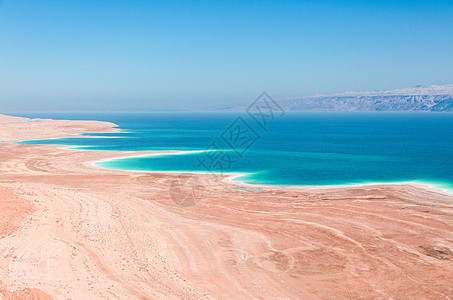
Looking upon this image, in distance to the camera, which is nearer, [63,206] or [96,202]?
[63,206]

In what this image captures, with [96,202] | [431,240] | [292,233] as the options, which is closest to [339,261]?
[292,233]

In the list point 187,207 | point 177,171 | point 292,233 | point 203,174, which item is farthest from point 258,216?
point 177,171

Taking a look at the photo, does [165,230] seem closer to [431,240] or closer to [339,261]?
[339,261]

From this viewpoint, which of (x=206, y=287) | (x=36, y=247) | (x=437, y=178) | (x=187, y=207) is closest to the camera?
(x=206, y=287)

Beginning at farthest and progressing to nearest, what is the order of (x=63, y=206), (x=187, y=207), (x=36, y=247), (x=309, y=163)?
(x=309, y=163), (x=187, y=207), (x=63, y=206), (x=36, y=247)

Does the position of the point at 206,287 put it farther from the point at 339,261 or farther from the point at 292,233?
the point at 292,233

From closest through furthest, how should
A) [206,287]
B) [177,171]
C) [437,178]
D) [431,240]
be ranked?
[206,287] < [431,240] < [437,178] < [177,171]
